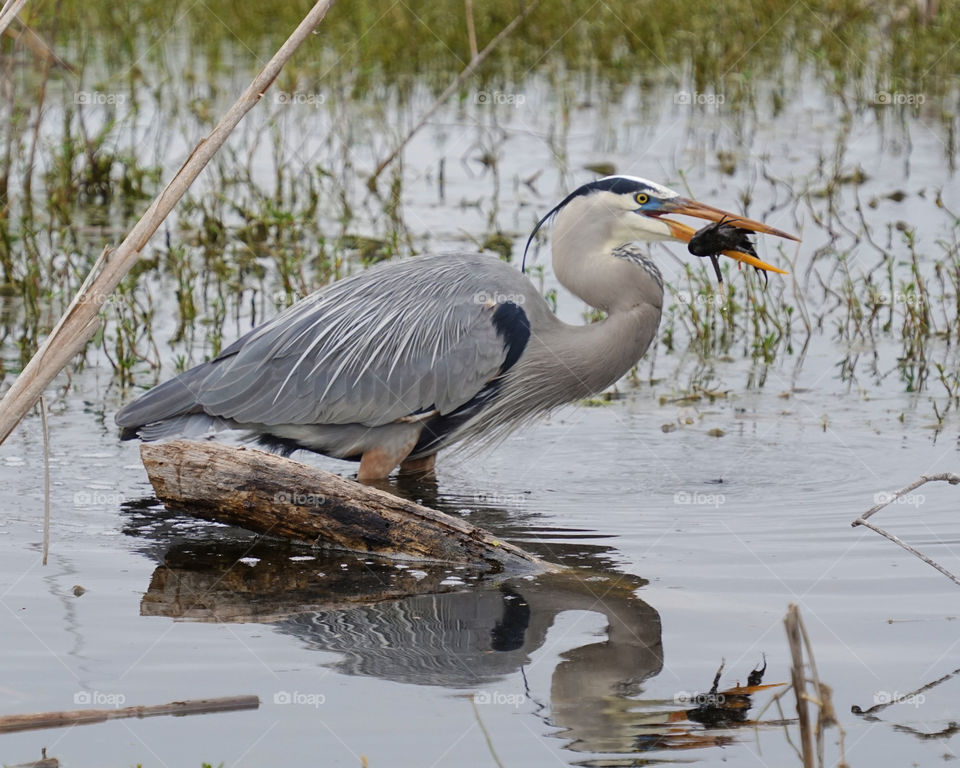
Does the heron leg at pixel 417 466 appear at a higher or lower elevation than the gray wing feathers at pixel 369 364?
lower

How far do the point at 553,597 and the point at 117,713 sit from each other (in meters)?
1.67

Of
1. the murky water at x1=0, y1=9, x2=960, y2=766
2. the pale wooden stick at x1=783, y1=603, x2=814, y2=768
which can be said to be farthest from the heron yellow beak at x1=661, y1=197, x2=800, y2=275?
the pale wooden stick at x1=783, y1=603, x2=814, y2=768

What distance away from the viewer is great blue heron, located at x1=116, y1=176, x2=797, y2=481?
632 centimetres

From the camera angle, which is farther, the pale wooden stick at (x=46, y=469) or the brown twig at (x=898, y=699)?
the brown twig at (x=898, y=699)

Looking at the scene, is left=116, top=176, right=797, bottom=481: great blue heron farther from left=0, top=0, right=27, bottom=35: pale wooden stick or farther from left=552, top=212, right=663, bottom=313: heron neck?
left=0, top=0, right=27, bottom=35: pale wooden stick

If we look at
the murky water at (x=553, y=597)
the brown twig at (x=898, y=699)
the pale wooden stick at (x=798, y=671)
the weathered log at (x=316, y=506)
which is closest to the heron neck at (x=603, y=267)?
the murky water at (x=553, y=597)

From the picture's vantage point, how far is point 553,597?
4.92 meters

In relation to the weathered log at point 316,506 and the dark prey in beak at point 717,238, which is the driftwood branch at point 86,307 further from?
the dark prey in beak at point 717,238

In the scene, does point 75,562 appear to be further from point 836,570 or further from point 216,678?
point 836,570

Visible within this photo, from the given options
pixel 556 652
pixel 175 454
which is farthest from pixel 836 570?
pixel 175 454

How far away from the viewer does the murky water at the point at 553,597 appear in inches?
151

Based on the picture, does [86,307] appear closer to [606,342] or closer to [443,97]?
[606,342]

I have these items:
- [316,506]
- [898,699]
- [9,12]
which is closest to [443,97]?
[316,506]

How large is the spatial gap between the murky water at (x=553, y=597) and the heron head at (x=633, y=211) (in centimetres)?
97
